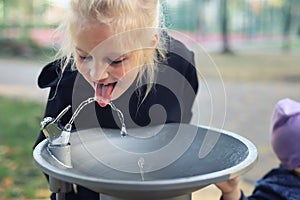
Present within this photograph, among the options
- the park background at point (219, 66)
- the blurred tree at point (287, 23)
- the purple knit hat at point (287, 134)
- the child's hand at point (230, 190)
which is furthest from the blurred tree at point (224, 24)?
the child's hand at point (230, 190)

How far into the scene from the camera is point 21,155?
2771 millimetres

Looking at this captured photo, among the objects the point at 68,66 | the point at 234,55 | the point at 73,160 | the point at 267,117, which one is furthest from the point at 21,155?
the point at 234,55

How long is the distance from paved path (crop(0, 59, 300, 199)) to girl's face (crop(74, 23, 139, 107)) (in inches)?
43.9

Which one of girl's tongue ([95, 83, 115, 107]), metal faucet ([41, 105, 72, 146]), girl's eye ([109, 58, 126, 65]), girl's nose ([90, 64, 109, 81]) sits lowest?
metal faucet ([41, 105, 72, 146])

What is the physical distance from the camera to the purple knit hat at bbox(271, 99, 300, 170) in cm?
116

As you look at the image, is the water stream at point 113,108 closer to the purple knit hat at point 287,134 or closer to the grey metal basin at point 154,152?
the grey metal basin at point 154,152

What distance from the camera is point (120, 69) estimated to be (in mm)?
832

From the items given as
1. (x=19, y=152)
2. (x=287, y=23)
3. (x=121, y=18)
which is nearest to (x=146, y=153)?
(x=121, y=18)

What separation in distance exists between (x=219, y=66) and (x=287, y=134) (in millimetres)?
4043

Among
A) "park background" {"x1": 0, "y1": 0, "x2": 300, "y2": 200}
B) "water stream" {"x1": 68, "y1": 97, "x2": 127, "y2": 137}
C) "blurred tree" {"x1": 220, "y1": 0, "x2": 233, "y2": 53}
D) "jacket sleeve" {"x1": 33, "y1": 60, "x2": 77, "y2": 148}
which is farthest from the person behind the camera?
"blurred tree" {"x1": 220, "y1": 0, "x2": 233, "y2": 53}

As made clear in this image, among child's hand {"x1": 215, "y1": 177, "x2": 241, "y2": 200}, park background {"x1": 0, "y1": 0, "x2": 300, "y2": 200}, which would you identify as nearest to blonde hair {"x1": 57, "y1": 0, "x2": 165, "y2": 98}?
child's hand {"x1": 215, "y1": 177, "x2": 241, "y2": 200}

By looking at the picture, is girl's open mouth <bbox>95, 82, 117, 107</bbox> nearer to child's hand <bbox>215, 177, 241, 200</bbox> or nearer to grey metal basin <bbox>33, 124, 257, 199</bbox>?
grey metal basin <bbox>33, 124, 257, 199</bbox>

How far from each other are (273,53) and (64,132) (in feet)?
17.3

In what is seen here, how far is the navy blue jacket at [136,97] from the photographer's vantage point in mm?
998
